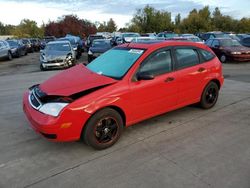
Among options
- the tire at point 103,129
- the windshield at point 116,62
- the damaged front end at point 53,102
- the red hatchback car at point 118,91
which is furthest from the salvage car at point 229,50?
the damaged front end at point 53,102

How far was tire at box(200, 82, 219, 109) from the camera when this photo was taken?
5.79m

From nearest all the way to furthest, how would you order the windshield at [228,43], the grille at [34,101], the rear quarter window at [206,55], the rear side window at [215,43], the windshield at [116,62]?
the grille at [34,101] < the windshield at [116,62] < the rear quarter window at [206,55] < the windshield at [228,43] < the rear side window at [215,43]

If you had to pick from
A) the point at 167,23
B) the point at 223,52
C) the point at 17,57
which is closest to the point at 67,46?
the point at 223,52

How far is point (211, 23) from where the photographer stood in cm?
6022

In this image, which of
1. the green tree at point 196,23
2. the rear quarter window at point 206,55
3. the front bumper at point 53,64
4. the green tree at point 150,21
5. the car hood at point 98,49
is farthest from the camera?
the green tree at point 150,21

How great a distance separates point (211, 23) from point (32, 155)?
6230 centimetres

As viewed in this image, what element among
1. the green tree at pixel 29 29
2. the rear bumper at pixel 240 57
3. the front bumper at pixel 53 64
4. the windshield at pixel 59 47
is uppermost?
the green tree at pixel 29 29

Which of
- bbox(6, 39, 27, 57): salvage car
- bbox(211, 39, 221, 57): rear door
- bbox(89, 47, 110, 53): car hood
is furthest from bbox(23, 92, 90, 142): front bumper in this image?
bbox(6, 39, 27, 57): salvage car

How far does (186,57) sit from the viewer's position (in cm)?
532

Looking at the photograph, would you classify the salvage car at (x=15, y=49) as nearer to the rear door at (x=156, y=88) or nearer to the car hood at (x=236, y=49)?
the car hood at (x=236, y=49)

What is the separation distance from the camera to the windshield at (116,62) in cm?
454

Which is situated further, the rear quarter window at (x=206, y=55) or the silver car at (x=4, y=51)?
the silver car at (x=4, y=51)

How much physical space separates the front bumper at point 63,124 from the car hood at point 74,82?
351 mm

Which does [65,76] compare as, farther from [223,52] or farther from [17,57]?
[17,57]
